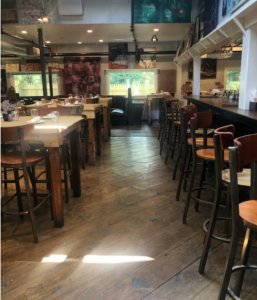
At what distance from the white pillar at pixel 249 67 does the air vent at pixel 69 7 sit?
4449 millimetres

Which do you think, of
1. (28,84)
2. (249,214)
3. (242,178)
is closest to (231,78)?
(28,84)

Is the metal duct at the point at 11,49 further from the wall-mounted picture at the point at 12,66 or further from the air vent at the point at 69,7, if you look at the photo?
the air vent at the point at 69,7

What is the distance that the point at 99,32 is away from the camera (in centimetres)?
788

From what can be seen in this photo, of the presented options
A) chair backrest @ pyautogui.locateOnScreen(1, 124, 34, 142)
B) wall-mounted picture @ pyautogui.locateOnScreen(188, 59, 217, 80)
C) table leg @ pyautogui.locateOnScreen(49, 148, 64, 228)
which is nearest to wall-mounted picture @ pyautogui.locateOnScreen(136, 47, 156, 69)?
wall-mounted picture @ pyautogui.locateOnScreen(188, 59, 217, 80)

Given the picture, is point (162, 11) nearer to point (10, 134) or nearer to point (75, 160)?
point (75, 160)

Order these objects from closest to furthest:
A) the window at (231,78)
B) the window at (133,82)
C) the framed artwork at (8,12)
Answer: the framed artwork at (8,12)
the window at (231,78)
the window at (133,82)

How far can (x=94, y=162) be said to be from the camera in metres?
4.36

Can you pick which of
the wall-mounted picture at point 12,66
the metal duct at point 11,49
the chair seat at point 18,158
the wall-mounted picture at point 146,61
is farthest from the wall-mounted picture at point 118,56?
the chair seat at point 18,158

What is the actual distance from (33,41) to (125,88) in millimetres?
3834

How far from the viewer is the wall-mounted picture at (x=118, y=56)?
995cm

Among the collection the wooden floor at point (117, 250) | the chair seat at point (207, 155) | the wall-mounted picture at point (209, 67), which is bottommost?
the wooden floor at point (117, 250)

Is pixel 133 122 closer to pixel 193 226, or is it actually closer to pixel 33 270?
pixel 193 226

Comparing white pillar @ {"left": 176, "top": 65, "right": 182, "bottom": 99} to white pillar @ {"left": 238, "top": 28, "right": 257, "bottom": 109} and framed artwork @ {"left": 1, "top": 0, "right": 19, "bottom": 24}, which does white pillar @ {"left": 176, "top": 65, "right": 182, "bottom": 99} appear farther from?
white pillar @ {"left": 238, "top": 28, "right": 257, "bottom": 109}

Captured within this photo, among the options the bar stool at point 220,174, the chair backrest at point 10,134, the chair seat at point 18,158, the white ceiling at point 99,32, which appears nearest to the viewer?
the bar stool at point 220,174
